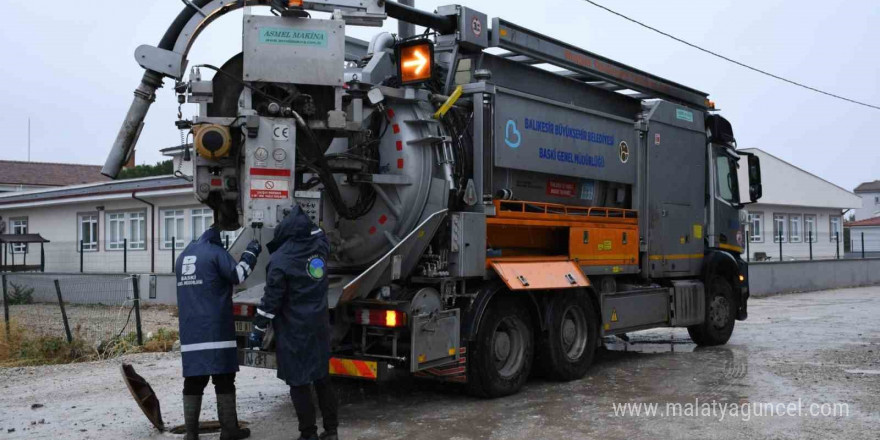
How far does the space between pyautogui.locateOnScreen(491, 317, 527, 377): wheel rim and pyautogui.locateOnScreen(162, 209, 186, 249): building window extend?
18917 mm

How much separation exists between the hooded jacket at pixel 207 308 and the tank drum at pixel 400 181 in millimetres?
1255

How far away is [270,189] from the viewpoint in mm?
6848

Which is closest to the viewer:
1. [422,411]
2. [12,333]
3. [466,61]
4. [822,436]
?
[822,436]

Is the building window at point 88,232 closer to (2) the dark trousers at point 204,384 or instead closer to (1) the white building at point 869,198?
(2) the dark trousers at point 204,384

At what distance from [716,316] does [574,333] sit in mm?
3765

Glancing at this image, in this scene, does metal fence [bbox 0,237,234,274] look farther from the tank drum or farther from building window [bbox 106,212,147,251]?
the tank drum

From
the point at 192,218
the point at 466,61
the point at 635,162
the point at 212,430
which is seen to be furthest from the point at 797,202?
the point at 212,430

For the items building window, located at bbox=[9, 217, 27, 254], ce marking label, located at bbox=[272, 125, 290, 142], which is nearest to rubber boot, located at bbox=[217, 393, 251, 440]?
ce marking label, located at bbox=[272, 125, 290, 142]

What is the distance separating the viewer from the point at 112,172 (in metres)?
7.26

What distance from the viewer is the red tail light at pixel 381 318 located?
24.3ft

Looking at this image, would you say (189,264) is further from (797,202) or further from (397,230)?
(797,202)

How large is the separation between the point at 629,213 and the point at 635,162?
→ 0.63m

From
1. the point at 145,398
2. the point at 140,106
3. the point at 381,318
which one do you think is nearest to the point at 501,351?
the point at 381,318

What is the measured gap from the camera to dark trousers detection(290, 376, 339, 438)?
644 centimetres
